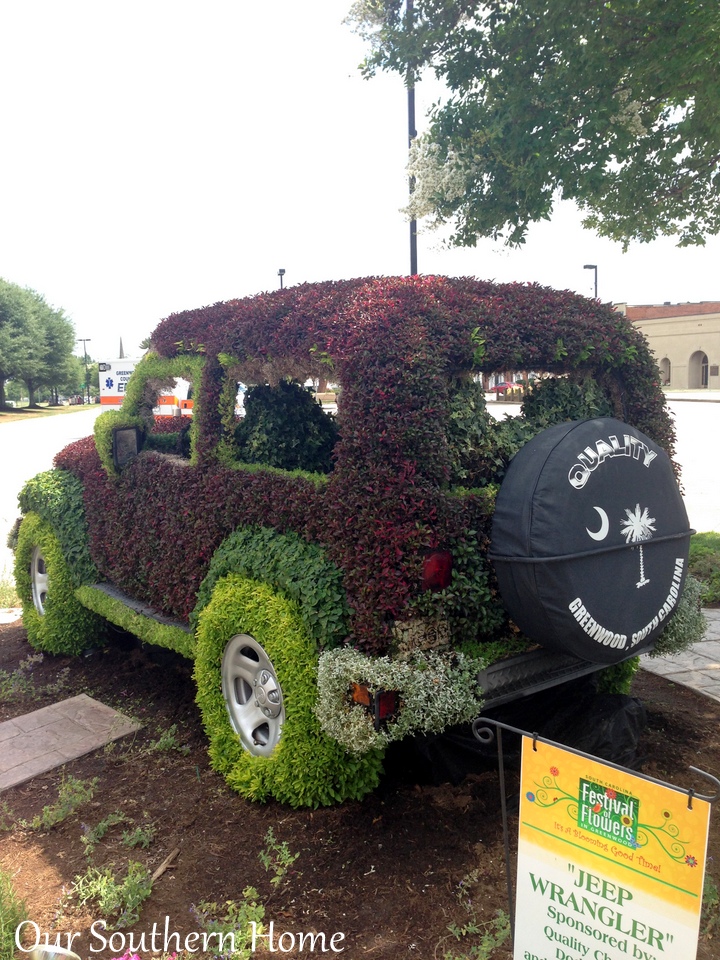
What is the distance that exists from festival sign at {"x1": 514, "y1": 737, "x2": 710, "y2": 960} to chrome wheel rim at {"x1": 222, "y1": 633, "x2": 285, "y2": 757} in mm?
1528

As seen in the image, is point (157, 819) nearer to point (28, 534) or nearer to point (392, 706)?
point (392, 706)

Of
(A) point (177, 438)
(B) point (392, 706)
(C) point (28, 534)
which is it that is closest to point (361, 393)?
(B) point (392, 706)

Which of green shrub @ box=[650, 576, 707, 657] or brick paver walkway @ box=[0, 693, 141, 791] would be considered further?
brick paver walkway @ box=[0, 693, 141, 791]

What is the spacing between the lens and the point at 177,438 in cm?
525

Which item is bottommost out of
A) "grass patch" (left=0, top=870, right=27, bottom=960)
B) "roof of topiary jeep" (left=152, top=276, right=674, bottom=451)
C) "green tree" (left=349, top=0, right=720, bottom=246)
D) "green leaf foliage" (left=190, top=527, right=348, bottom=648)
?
"grass patch" (left=0, top=870, right=27, bottom=960)

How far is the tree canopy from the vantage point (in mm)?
53628

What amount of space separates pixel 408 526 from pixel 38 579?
4.05 metres

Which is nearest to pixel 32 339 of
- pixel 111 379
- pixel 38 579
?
pixel 111 379

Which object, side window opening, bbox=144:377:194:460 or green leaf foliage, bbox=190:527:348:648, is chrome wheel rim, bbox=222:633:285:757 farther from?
side window opening, bbox=144:377:194:460

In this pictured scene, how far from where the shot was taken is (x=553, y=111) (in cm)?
582

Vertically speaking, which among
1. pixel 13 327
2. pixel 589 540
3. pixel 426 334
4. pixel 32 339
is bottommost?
pixel 589 540

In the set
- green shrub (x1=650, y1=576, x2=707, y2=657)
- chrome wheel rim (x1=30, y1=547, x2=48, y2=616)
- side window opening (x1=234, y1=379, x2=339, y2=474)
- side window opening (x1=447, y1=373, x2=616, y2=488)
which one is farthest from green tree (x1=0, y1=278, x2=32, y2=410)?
green shrub (x1=650, y1=576, x2=707, y2=657)

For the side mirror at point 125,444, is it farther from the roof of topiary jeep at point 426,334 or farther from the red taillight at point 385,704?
the red taillight at point 385,704

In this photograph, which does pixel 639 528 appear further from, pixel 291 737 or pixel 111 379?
pixel 111 379
